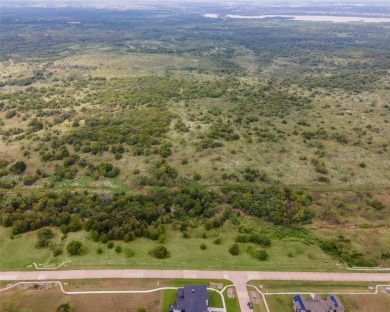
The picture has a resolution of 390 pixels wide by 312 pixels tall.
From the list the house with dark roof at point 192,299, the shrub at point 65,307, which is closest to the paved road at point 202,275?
the house with dark roof at point 192,299

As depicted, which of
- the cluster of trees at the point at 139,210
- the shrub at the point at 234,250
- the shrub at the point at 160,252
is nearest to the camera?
the shrub at the point at 160,252

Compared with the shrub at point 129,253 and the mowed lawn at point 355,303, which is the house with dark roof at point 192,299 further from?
the shrub at point 129,253

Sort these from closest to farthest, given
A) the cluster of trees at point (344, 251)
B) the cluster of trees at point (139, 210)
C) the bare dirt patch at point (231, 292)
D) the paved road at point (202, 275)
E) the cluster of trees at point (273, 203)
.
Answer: the bare dirt patch at point (231, 292) < the paved road at point (202, 275) < the cluster of trees at point (344, 251) < the cluster of trees at point (139, 210) < the cluster of trees at point (273, 203)

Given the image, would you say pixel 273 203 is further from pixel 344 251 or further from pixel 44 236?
pixel 44 236

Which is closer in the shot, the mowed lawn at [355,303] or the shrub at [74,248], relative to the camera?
the mowed lawn at [355,303]

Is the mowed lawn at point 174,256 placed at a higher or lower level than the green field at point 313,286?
higher

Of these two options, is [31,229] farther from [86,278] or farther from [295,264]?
[295,264]

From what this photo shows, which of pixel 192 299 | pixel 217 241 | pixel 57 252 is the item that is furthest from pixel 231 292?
pixel 57 252

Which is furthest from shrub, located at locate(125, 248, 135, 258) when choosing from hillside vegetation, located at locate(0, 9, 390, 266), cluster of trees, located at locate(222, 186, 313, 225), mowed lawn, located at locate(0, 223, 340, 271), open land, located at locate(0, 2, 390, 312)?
cluster of trees, located at locate(222, 186, 313, 225)
